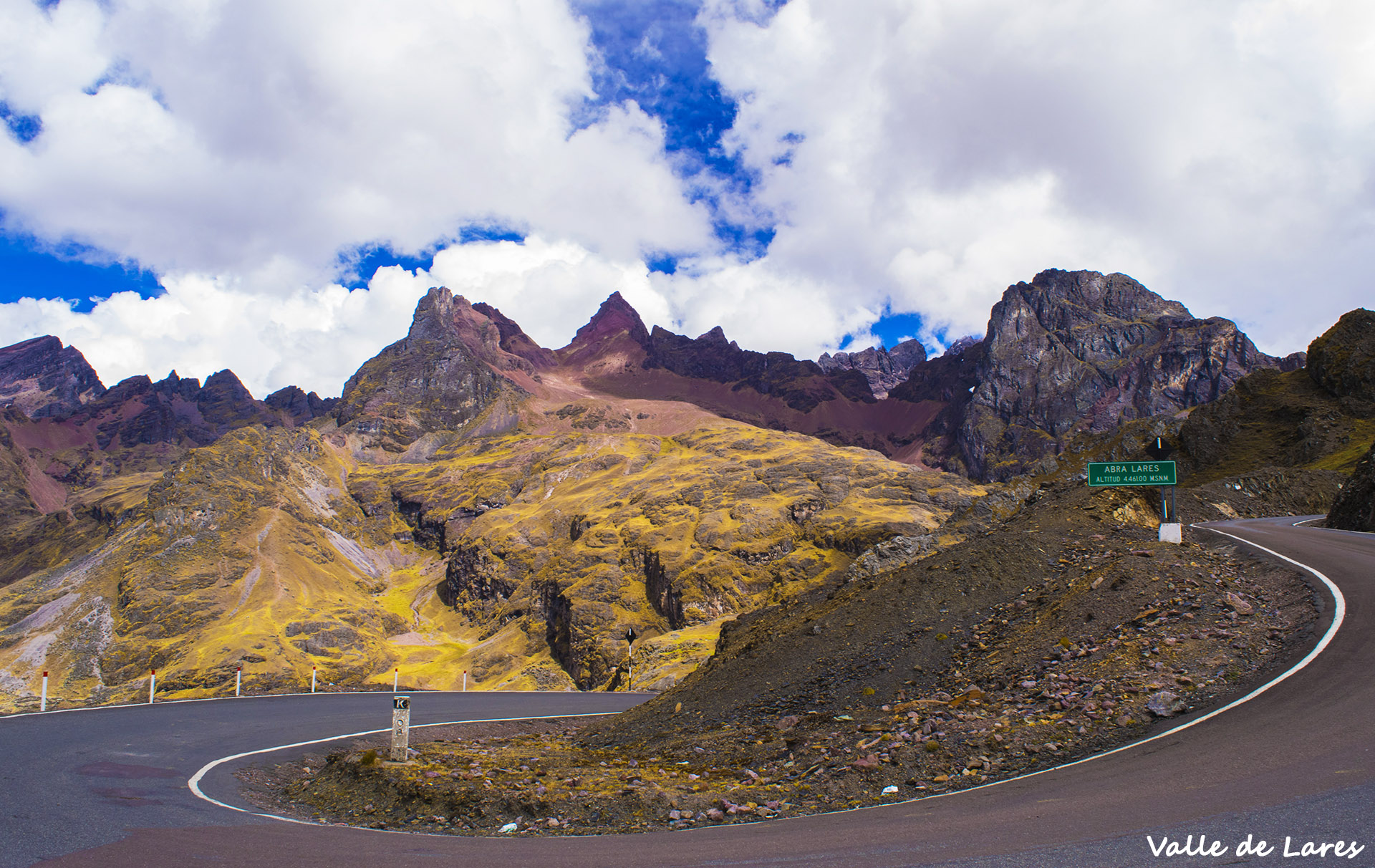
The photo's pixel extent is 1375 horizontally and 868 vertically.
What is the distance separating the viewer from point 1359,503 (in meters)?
35.0

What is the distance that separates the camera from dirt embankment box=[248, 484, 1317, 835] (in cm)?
1165

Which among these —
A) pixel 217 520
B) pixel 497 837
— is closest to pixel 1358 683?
pixel 497 837

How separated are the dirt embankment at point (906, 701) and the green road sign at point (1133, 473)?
1.30 meters

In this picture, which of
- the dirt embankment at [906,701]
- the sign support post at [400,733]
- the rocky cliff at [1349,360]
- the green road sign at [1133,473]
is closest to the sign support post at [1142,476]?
the green road sign at [1133,473]

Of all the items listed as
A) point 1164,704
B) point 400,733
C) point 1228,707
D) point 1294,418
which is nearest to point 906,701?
point 1164,704

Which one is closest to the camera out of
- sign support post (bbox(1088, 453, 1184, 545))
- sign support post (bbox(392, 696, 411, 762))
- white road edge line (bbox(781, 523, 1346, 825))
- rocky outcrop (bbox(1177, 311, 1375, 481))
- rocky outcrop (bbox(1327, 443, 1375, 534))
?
white road edge line (bbox(781, 523, 1346, 825))

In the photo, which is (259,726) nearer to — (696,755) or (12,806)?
(12,806)

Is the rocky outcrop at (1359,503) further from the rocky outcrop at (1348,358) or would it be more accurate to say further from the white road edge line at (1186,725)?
the rocky outcrop at (1348,358)

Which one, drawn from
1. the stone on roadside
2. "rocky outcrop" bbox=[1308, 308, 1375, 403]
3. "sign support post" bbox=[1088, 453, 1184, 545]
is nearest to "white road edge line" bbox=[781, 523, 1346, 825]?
the stone on roadside

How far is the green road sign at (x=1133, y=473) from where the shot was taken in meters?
24.1

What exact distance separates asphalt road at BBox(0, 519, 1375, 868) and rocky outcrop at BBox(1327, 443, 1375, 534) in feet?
91.6

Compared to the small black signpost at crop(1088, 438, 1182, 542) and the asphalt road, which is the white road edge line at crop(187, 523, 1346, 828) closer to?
the asphalt road

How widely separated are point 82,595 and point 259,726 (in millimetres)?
141538

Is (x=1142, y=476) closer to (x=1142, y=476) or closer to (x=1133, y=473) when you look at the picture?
(x=1142, y=476)
